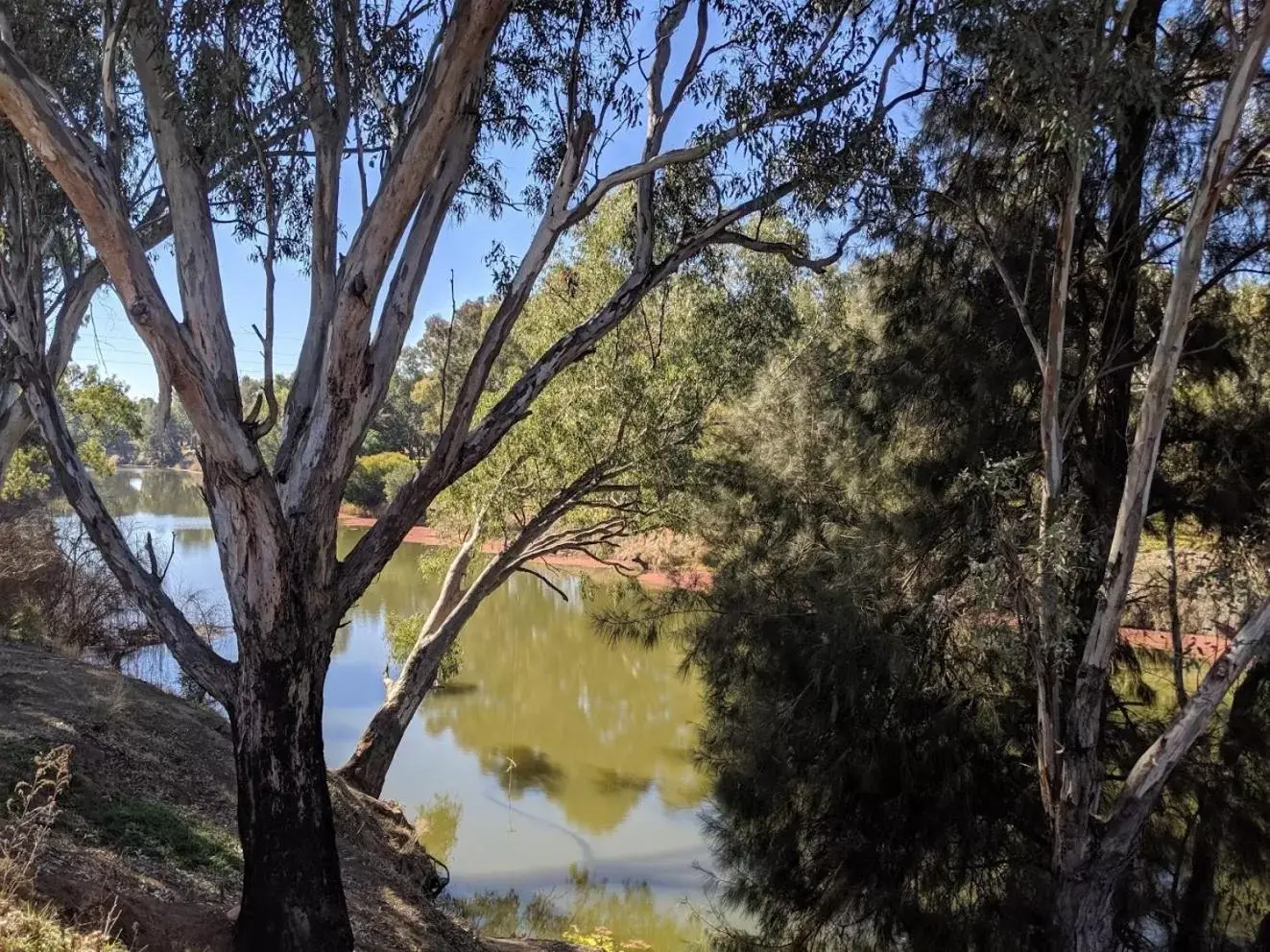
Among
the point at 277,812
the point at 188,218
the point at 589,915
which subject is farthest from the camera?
the point at 589,915

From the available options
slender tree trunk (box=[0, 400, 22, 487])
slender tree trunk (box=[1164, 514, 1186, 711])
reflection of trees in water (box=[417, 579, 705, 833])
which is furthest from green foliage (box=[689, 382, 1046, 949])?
slender tree trunk (box=[0, 400, 22, 487])

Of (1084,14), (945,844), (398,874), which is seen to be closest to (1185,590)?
(945,844)

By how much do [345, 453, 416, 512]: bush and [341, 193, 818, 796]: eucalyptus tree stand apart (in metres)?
16.1

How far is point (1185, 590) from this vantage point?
4.12 meters

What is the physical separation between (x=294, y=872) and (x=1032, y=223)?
4.54m

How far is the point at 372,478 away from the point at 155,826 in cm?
2126

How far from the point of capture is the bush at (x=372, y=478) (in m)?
23.9

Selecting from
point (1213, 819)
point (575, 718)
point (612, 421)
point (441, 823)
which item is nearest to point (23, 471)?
point (441, 823)

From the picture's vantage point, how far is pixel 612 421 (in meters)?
7.30

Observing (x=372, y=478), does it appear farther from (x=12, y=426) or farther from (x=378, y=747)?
(x=12, y=426)

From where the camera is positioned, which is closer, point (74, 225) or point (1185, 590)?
point (1185, 590)

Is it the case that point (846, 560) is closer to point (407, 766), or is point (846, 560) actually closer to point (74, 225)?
point (74, 225)

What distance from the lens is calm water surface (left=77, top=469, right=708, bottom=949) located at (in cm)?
712

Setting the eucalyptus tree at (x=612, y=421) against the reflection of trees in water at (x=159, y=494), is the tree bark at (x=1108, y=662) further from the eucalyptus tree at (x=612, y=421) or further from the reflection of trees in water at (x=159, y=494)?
the reflection of trees in water at (x=159, y=494)
